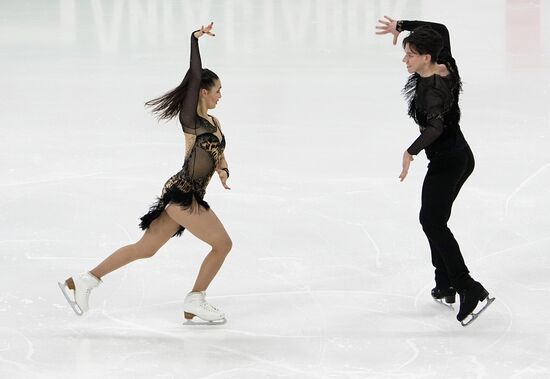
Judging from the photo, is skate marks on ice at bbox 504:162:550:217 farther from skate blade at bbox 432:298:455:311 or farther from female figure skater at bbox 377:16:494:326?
female figure skater at bbox 377:16:494:326

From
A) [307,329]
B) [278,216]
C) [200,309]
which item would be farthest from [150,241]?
[278,216]

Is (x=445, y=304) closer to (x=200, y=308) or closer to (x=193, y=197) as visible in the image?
(x=200, y=308)

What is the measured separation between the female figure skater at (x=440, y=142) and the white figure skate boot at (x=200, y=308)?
102 centimetres

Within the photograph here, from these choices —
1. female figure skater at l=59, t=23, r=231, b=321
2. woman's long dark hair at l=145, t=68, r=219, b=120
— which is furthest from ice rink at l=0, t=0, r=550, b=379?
woman's long dark hair at l=145, t=68, r=219, b=120

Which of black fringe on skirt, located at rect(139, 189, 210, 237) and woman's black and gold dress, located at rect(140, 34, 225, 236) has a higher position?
woman's black and gold dress, located at rect(140, 34, 225, 236)

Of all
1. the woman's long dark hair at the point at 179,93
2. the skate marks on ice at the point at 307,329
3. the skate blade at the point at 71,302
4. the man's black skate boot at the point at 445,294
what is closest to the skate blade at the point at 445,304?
the man's black skate boot at the point at 445,294

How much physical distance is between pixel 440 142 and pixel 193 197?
3.70ft

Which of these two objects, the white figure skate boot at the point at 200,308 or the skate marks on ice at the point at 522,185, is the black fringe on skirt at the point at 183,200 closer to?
the white figure skate boot at the point at 200,308

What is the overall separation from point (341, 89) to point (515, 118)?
196cm

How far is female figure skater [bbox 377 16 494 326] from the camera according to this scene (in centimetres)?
519

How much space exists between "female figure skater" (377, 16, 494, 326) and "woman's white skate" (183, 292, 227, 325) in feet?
3.33

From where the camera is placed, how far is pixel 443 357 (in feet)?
16.1

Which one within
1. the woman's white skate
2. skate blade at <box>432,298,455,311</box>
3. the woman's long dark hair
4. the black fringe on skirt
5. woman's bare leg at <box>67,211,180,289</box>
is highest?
the woman's long dark hair

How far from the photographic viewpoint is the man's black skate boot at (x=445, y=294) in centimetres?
556
